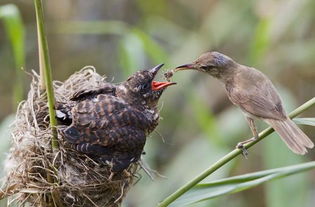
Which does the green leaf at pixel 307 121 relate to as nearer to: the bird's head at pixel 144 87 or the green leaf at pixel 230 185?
the green leaf at pixel 230 185

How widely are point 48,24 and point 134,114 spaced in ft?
12.4

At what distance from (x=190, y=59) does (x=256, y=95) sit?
2307 mm

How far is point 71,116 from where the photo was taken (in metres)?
2.93

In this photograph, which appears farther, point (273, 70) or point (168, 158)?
point (168, 158)

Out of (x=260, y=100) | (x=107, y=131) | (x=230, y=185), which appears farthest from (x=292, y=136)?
(x=107, y=131)

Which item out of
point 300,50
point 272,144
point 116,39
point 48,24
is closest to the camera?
point 272,144

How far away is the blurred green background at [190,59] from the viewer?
3.87 metres

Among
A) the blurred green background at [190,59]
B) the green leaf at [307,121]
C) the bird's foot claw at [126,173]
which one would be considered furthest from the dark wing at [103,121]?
the green leaf at [307,121]

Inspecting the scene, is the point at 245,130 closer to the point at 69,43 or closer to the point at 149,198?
the point at 149,198

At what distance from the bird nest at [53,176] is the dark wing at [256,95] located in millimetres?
526

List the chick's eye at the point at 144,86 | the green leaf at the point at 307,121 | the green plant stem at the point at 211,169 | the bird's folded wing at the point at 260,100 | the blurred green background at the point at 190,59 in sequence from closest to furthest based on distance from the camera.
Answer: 1. the green plant stem at the point at 211,169
2. the green leaf at the point at 307,121
3. the bird's folded wing at the point at 260,100
4. the chick's eye at the point at 144,86
5. the blurred green background at the point at 190,59

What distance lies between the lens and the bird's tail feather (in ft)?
8.89

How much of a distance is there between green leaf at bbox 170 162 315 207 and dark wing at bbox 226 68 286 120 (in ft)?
1.90

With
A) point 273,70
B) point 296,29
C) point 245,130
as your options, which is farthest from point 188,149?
point 296,29
